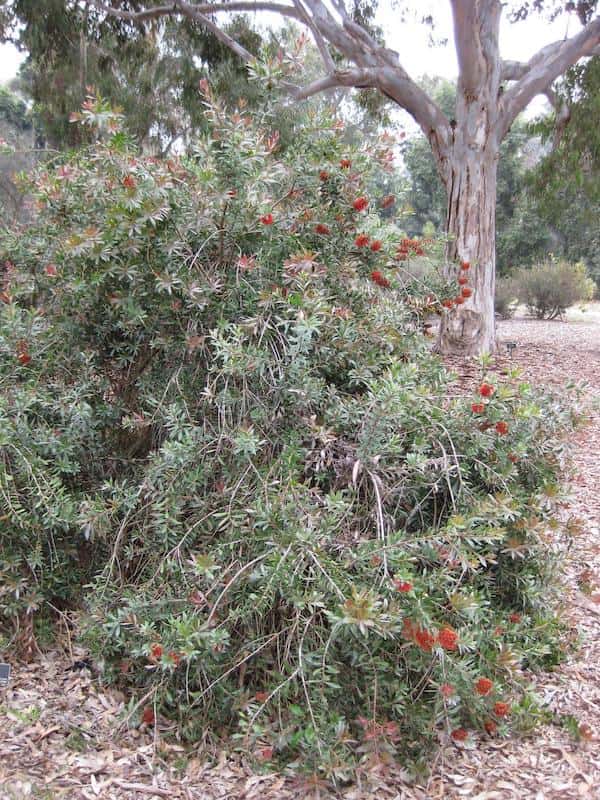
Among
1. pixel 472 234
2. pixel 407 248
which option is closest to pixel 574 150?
pixel 472 234

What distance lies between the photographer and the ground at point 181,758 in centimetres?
253

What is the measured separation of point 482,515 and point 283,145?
27.5ft

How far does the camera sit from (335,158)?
11.7 ft

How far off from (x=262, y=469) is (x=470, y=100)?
259 inches

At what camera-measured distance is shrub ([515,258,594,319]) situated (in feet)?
54.2

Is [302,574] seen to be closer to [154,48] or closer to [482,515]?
[482,515]

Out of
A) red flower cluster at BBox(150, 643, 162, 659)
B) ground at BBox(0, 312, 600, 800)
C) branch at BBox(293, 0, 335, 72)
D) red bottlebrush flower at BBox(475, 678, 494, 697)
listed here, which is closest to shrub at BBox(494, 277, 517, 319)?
branch at BBox(293, 0, 335, 72)

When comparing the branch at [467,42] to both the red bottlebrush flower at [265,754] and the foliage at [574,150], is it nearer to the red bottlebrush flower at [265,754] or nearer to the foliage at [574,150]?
the foliage at [574,150]

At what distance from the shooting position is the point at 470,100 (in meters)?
8.08

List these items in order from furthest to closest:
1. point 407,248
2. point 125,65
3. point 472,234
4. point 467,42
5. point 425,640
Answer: point 125,65, point 472,234, point 467,42, point 407,248, point 425,640

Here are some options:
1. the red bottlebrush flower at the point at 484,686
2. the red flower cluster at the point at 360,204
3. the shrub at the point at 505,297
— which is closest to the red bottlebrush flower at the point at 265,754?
the red bottlebrush flower at the point at 484,686

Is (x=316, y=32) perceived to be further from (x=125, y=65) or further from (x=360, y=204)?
(x=360, y=204)

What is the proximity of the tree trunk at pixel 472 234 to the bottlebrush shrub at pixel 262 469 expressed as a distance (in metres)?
4.55

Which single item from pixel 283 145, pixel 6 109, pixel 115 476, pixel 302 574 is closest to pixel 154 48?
pixel 283 145
